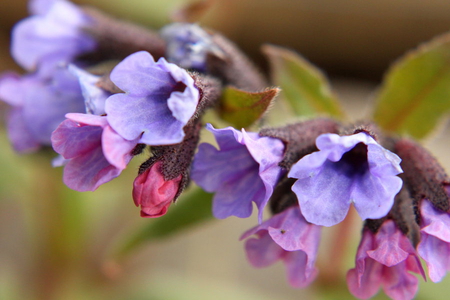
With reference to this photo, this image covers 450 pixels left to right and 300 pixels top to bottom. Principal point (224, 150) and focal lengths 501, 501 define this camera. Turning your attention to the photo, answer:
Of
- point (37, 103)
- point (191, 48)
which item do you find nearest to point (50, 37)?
point (37, 103)

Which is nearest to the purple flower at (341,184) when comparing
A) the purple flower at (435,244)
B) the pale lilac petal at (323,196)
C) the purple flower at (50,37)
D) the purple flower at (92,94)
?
the pale lilac petal at (323,196)

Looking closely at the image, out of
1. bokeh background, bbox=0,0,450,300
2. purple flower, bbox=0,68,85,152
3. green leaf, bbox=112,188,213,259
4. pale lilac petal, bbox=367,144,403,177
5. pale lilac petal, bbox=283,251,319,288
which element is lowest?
bokeh background, bbox=0,0,450,300

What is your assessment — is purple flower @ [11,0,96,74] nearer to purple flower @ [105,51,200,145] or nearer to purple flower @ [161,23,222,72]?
purple flower @ [161,23,222,72]

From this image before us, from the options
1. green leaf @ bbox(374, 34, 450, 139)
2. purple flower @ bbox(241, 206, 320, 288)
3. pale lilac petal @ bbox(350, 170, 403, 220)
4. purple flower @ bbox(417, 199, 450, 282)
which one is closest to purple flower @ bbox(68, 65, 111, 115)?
purple flower @ bbox(241, 206, 320, 288)

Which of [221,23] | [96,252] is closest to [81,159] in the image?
[96,252]

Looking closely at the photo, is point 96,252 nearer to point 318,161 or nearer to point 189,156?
point 189,156

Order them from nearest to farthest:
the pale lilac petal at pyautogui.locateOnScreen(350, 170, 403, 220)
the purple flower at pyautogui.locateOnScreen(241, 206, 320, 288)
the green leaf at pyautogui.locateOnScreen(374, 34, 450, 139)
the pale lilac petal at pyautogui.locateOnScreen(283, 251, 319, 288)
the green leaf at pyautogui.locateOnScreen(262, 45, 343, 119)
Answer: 1. the pale lilac petal at pyautogui.locateOnScreen(350, 170, 403, 220)
2. the purple flower at pyautogui.locateOnScreen(241, 206, 320, 288)
3. the pale lilac petal at pyautogui.locateOnScreen(283, 251, 319, 288)
4. the green leaf at pyautogui.locateOnScreen(374, 34, 450, 139)
5. the green leaf at pyautogui.locateOnScreen(262, 45, 343, 119)

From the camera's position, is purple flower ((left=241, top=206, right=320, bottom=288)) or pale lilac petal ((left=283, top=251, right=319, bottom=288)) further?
pale lilac petal ((left=283, top=251, right=319, bottom=288))
